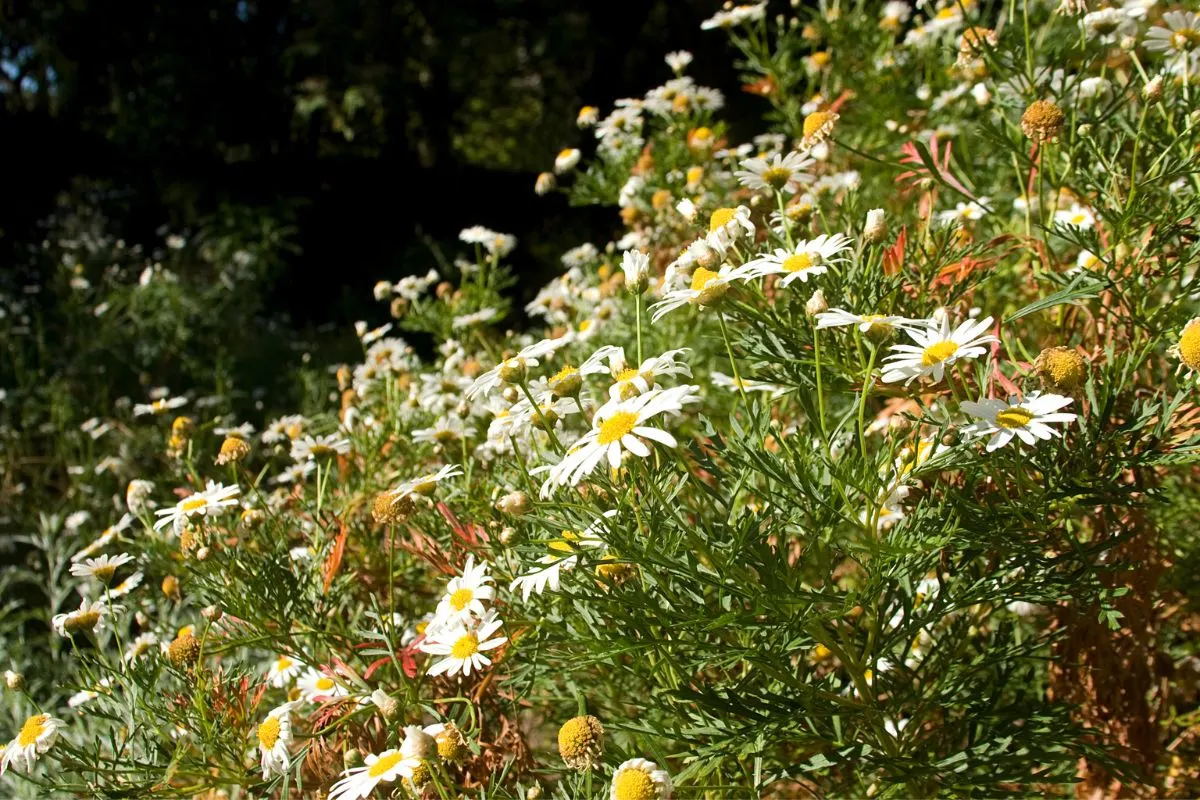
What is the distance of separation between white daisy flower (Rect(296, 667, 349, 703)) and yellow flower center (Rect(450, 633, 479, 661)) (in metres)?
0.17

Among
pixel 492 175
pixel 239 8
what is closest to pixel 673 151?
pixel 492 175

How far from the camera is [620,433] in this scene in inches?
33.9

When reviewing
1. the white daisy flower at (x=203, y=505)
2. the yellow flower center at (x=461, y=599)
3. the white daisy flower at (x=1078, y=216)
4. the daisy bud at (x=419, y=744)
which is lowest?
the daisy bud at (x=419, y=744)

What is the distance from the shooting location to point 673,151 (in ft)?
7.86

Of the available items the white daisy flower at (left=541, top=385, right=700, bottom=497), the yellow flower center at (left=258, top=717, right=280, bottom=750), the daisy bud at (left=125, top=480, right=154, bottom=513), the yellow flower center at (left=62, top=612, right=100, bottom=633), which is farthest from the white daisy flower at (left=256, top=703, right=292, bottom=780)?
the daisy bud at (left=125, top=480, right=154, bottom=513)

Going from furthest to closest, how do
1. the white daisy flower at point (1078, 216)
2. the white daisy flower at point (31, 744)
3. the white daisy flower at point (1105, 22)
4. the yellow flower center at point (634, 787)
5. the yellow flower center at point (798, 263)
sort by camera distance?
1. the white daisy flower at point (1078, 216)
2. the white daisy flower at point (1105, 22)
3. the white daisy flower at point (31, 744)
4. the yellow flower center at point (798, 263)
5. the yellow flower center at point (634, 787)

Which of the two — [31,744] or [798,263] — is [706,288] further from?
[31,744]

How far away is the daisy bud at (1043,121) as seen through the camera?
1104 millimetres

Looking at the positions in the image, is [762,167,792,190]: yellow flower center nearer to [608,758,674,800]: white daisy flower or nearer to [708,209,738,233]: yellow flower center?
[708,209,738,233]: yellow flower center

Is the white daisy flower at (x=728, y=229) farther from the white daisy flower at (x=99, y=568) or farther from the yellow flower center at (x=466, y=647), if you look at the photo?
the white daisy flower at (x=99, y=568)

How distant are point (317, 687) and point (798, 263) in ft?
2.70

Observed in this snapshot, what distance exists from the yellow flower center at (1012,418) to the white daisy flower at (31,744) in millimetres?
1066

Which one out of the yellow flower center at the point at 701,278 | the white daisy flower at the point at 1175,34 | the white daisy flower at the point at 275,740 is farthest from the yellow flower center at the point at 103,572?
the white daisy flower at the point at 1175,34

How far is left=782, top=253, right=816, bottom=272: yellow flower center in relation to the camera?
102 centimetres
